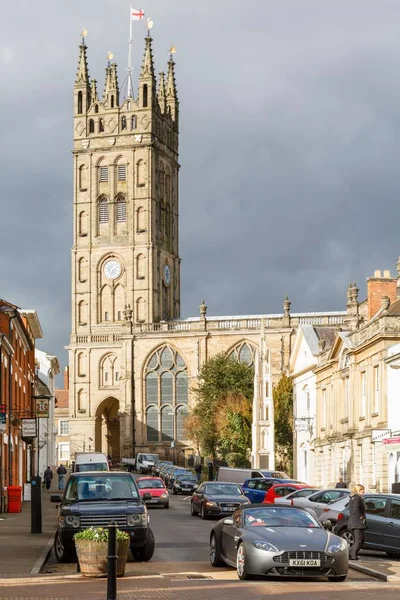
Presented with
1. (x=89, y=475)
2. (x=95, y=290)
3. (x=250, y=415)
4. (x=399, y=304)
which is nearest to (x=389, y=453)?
(x=399, y=304)

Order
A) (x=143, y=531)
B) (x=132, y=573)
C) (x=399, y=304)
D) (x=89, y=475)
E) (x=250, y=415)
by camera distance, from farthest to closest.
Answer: (x=250, y=415), (x=399, y=304), (x=89, y=475), (x=143, y=531), (x=132, y=573)

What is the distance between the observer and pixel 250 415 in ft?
282

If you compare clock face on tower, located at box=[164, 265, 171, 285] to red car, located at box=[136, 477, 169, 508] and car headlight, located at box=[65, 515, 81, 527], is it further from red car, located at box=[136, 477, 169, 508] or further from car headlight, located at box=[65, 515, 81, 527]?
car headlight, located at box=[65, 515, 81, 527]

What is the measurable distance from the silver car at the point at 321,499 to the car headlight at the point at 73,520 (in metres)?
9.79

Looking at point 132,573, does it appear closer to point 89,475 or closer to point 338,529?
point 89,475

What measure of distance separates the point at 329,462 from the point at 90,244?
6073 cm

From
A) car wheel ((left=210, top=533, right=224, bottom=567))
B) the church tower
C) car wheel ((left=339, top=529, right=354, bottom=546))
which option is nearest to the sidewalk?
car wheel ((left=210, top=533, right=224, bottom=567))

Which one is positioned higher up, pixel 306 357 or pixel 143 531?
pixel 306 357

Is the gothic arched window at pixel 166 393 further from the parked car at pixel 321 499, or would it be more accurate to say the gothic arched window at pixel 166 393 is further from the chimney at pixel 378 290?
the parked car at pixel 321 499

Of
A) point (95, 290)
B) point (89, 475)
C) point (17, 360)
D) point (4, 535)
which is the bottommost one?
point (4, 535)

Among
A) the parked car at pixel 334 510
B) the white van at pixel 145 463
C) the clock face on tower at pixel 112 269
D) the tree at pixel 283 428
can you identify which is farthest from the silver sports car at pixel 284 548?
the clock face on tower at pixel 112 269

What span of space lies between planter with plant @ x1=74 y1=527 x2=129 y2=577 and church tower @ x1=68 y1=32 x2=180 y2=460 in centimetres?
8850

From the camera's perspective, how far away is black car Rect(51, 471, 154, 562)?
21328 millimetres

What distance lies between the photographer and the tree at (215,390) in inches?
3637
